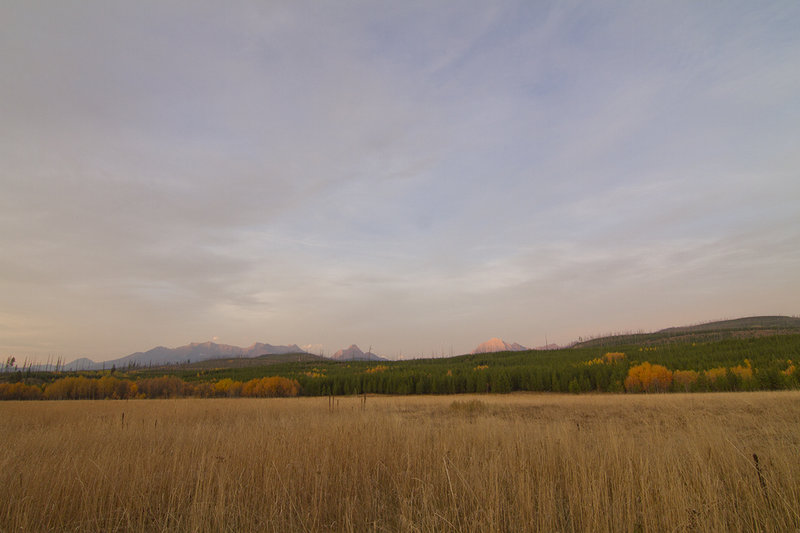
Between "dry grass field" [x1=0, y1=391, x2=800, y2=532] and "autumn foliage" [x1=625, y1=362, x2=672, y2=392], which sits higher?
"dry grass field" [x1=0, y1=391, x2=800, y2=532]

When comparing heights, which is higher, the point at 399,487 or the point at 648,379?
the point at 399,487

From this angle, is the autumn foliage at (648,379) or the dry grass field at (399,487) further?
the autumn foliage at (648,379)

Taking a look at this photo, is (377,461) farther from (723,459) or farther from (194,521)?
(723,459)

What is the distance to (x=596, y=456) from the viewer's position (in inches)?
252

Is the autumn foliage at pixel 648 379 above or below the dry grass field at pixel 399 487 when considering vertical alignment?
below

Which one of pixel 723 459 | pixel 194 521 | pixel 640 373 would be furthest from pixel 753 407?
pixel 640 373

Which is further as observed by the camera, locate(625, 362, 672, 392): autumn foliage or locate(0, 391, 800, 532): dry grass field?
locate(625, 362, 672, 392): autumn foliage

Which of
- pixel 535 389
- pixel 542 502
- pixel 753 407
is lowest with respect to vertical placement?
pixel 535 389

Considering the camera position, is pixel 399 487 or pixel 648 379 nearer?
pixel 399 487

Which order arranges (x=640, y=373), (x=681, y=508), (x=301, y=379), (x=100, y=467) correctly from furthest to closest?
1. (x=301, y=379)
2. (x=640, y=373)
3. (x=100, y=467)
4. (x=681, y=508)

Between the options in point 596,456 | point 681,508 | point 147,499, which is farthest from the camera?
point 596,456

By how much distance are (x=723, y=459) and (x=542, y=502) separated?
3.47m

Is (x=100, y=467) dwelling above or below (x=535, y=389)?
above

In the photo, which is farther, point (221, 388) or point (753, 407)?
point (221, 388)
